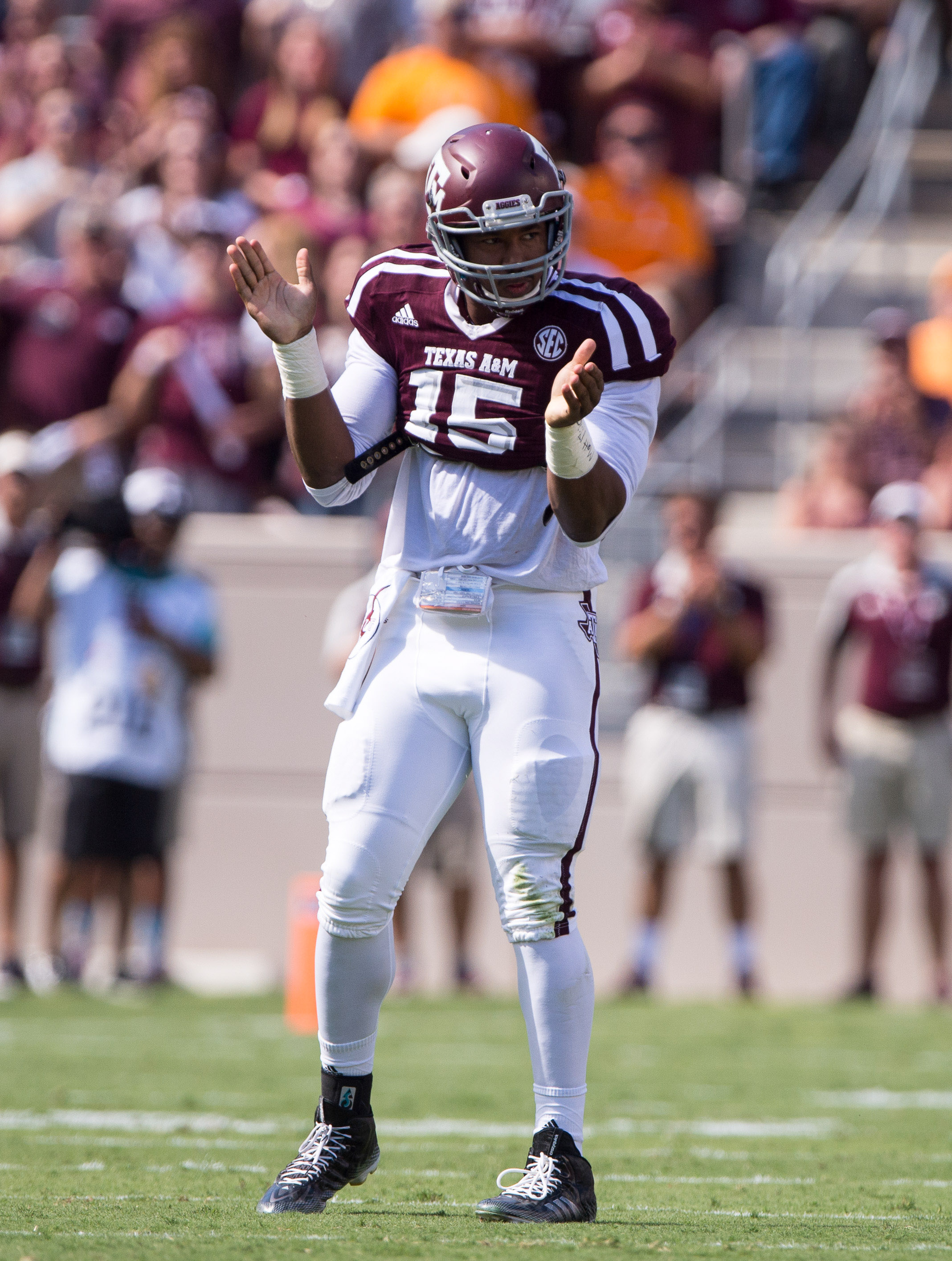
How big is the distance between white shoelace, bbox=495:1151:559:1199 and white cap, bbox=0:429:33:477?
6.36 metres

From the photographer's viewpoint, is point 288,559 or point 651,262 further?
point 651,262

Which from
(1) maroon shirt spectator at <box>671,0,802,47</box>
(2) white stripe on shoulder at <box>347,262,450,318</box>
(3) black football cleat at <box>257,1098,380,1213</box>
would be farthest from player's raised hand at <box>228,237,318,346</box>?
(1) maroon shirt spectator at <box>671,0,802,47</box>

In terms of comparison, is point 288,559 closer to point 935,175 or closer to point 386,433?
point 935,175

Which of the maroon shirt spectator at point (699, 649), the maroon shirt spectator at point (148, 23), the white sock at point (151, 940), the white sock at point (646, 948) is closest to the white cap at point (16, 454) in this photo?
the white sock at point (151, 940)

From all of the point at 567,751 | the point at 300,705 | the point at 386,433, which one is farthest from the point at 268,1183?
the point at 300,705

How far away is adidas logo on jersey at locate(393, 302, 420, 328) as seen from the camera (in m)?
3.91

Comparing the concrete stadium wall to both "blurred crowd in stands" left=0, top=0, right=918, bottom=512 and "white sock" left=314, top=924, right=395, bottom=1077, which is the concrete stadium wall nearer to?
"blurred crowd in stands" left=0, top=0, right=918, bottom=512

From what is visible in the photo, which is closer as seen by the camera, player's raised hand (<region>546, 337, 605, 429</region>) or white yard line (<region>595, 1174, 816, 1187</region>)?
player's raised hand (<region>546, 337, 605, 429</region>)

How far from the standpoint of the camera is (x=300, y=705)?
10641 mm

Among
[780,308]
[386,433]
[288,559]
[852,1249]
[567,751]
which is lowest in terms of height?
[852,1249]

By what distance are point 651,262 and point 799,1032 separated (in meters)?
5.03

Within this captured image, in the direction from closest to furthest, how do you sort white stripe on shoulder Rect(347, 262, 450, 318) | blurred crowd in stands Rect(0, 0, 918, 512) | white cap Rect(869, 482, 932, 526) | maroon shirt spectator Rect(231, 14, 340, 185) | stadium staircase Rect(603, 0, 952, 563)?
white stripe on shoulder Rect(347, 262, 450, 318), white cap Rect(869, 482, 932, 526), blurred crowd in stands Rect(0, 0, 918, 512), stadium staircase Rect(603, 0, 952, 563), maroon shirt spectator Rect(231, 14, 340, 185)

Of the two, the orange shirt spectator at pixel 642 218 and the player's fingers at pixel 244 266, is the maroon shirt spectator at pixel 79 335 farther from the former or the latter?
the player's fingers at pixel 244 266

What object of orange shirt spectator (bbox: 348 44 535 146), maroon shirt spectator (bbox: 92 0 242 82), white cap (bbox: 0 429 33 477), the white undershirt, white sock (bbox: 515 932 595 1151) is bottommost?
white sock (bbox: 515 932 595 1151)
